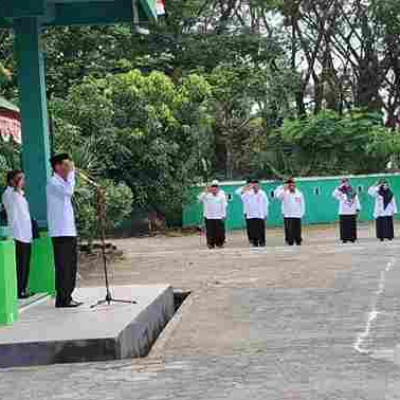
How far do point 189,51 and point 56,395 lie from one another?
80.7 ft

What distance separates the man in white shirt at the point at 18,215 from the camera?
31.7 ft

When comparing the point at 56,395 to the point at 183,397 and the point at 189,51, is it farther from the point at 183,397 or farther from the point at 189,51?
the point at 189,51

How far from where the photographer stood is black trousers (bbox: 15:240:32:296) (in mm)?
9797

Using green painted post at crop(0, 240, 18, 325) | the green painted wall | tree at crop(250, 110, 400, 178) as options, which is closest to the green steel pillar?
the green painted wall

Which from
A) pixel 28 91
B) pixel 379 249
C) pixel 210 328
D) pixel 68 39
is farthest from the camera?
pixel 68 39

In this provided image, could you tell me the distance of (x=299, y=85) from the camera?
33250mm

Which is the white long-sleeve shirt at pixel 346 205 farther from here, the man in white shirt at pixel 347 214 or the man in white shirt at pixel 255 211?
the man in white shirt at pixel 255 211

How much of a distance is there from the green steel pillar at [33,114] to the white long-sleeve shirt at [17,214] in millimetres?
790

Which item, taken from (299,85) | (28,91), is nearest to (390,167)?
(299,85)

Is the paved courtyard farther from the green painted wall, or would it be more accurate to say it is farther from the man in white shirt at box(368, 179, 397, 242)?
the man in white shirt at box(368, 179, 397, 242)

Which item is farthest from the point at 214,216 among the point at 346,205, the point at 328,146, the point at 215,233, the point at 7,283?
the point at 7,283

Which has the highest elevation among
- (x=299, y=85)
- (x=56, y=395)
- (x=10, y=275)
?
(x=299, y=85)

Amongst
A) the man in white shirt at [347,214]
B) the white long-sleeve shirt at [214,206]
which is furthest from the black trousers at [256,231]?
the man in white shirt at [347,214]

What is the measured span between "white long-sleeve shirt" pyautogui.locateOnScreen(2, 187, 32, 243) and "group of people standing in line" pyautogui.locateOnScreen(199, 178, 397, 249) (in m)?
12.0
